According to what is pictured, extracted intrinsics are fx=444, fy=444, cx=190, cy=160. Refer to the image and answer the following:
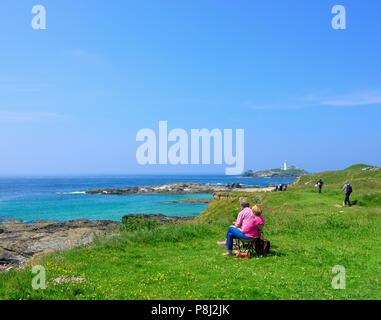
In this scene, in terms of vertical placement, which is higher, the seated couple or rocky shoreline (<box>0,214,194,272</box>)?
the seated couple

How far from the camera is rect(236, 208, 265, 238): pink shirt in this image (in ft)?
62.5

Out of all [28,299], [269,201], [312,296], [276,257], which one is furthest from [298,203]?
Answer: [28,299]

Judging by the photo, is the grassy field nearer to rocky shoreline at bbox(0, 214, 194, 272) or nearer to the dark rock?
rocky shoreline at bbox(0, 214, 194, 272)

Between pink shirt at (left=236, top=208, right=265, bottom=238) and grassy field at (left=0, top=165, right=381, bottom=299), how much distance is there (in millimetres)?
1166

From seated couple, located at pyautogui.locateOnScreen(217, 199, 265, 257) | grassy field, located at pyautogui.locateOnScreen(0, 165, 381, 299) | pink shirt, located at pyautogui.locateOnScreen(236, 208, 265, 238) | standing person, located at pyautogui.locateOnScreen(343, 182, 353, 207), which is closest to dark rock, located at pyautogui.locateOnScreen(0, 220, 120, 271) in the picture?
grassy field, located at pyautogui.locateOnScreen(0, 165, 381, 299)

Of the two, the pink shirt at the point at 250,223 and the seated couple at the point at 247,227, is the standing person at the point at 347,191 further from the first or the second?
the pink shirt at the point at 250,223

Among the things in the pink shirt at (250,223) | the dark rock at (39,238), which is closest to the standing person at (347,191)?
the dark rock at (39,238)

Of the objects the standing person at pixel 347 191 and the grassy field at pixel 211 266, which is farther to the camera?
the standing person at pixel 347 191

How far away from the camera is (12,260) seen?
36188mm

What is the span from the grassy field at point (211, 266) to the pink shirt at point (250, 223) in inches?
45.9

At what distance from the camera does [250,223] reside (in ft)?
63.0

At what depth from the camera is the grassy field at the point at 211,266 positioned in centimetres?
1338

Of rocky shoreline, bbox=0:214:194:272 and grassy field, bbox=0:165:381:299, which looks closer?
grassy field, bbox=0:165:381:299
